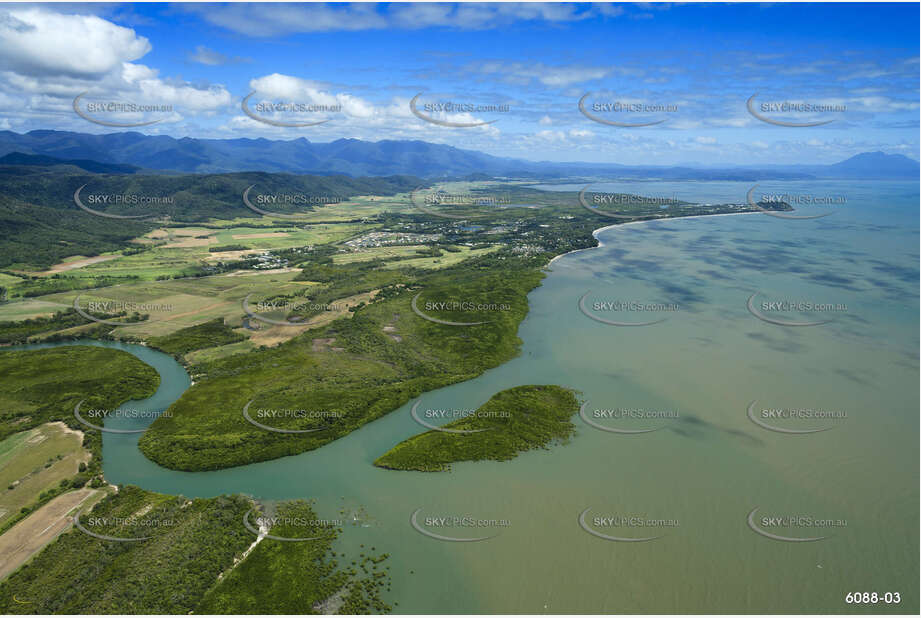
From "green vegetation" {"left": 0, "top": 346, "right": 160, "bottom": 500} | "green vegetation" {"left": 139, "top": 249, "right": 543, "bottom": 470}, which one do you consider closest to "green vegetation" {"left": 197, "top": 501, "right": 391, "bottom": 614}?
"green vegetation" {"left": 139, "top": 249, "right": 543, "bottom": 470}

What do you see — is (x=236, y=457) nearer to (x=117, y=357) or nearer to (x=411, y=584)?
(x=411, y=584)

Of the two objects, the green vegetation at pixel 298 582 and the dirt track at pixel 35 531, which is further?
the dirt track at pixel 35 531

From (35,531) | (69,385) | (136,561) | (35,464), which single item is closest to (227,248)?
(69,385)

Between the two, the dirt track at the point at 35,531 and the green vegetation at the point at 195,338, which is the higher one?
the green vegetation at the point at 195,338

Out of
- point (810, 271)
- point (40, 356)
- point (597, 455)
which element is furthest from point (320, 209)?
point (597, 455)

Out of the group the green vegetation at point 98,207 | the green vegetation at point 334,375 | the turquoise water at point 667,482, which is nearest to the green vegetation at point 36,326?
the green vegetation at point 334,375

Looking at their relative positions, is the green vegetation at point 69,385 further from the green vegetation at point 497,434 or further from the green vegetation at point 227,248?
the green vegetation at point 227,248

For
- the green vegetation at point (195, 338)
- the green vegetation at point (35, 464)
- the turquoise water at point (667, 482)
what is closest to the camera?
the turquoise water at point (667, 482)
